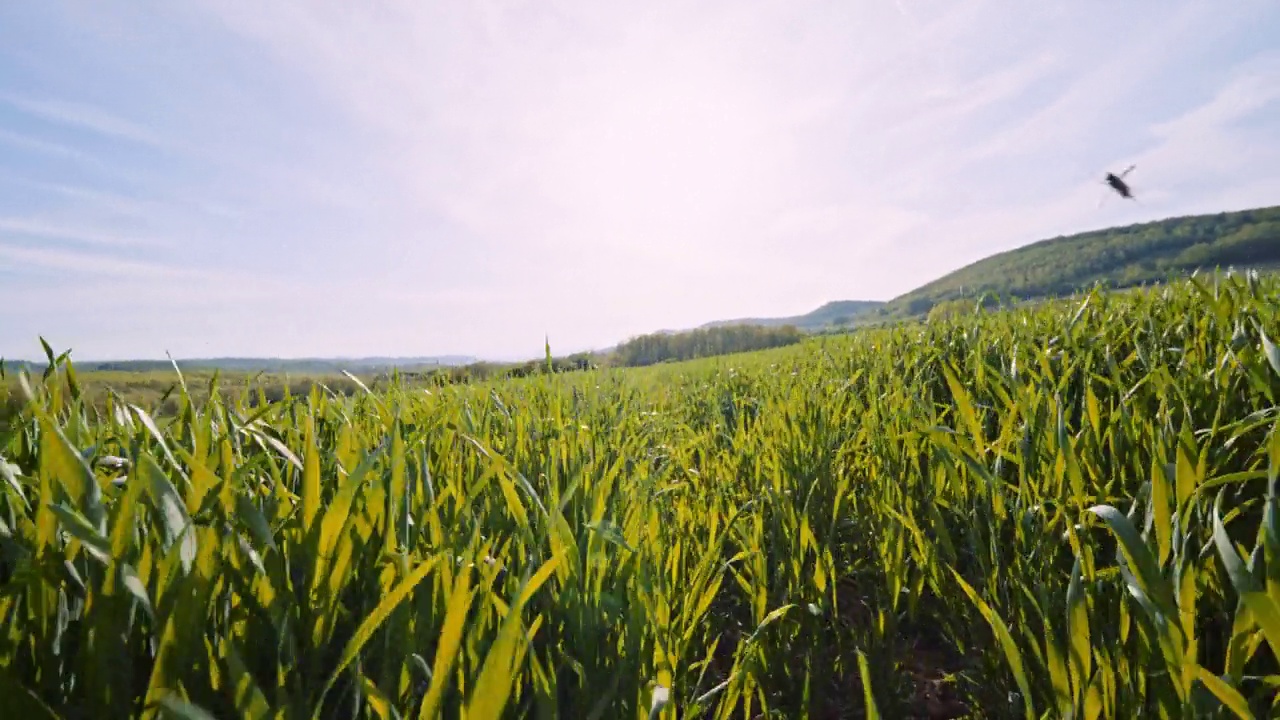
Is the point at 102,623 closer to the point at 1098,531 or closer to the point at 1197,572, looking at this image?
the point at 1197,572

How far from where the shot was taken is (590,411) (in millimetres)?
3441

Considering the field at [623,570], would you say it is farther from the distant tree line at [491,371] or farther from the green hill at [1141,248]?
the green hill at [1141,248]

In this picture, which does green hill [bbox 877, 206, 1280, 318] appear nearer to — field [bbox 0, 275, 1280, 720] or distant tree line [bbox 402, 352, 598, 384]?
Answer: distant tree line [bbox 402, 352, 598, 384]

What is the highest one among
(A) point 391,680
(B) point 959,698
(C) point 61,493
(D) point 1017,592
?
(C) point 61,493

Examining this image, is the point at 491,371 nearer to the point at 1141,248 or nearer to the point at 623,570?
the point at 623,570

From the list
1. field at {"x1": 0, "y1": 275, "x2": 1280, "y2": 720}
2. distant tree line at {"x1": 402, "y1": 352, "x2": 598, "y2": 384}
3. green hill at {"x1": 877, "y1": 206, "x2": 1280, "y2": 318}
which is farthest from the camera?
green hill at {"x1": 877, "y1": 206, "x2": 1280, "y2": 318}

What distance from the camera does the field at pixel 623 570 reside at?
2.46ft

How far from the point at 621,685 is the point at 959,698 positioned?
968 mm

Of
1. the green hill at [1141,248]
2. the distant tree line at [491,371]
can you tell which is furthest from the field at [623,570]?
the green hill at [1141,248]

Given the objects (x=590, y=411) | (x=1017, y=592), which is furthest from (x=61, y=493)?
(x=590, y=411)

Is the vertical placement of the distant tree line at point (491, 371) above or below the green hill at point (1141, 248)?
below

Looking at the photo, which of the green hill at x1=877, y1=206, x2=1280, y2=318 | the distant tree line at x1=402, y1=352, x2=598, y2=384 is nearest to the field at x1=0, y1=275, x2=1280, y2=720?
the distant tree line at x1=402, y1=352, x2=598, y2=384

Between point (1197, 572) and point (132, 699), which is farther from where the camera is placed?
point (1197, 572)

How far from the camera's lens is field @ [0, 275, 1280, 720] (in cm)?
75
